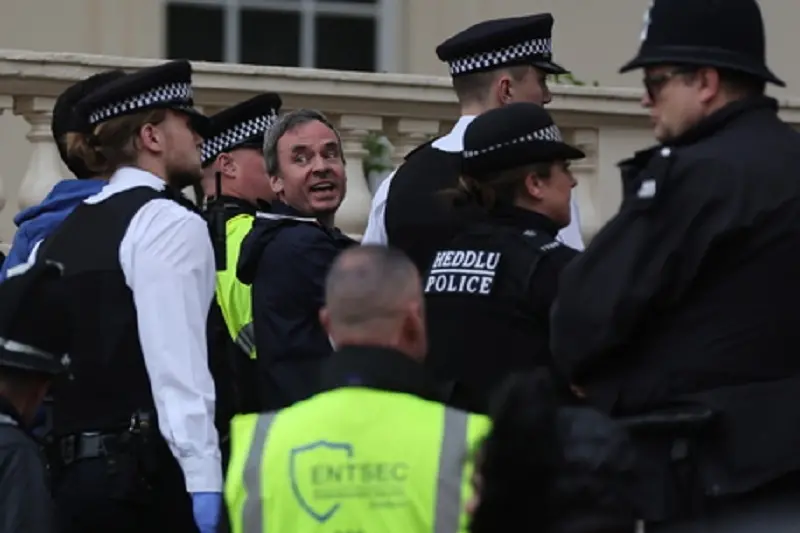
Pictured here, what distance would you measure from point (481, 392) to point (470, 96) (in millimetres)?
1417

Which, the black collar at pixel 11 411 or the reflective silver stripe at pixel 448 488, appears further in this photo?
the black collar at pixel 11 411

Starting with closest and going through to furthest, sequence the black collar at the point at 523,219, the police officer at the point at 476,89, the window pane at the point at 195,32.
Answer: the black collar at the point at 523,219
the police officer at the point at 476,89
the window pane at the point at 195,32

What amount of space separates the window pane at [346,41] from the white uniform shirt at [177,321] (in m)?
5.55

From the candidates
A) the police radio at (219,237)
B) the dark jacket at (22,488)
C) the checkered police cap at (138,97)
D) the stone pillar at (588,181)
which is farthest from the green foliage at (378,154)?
the dark jacket at (22,488)

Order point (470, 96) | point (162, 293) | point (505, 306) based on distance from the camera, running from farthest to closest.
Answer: point (470, 96) → point (162, 293) → point (505, 306)

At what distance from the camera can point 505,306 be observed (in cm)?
564

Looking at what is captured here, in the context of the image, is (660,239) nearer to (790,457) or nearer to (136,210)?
(790,457)

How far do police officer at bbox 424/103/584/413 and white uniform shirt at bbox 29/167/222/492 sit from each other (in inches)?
25.3

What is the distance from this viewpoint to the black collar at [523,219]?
5781mm

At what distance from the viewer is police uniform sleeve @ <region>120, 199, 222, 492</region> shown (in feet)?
19.5

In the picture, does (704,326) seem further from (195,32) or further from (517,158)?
(195,32)

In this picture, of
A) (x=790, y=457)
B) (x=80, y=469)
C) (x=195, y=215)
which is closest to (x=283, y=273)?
(x=195, y=215)

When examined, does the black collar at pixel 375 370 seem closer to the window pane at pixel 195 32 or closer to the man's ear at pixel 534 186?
the man's ear at pixel 534 186

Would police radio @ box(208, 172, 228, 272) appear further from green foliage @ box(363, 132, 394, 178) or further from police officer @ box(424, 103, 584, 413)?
green foliage @ box(363, 132, 394, 178)
